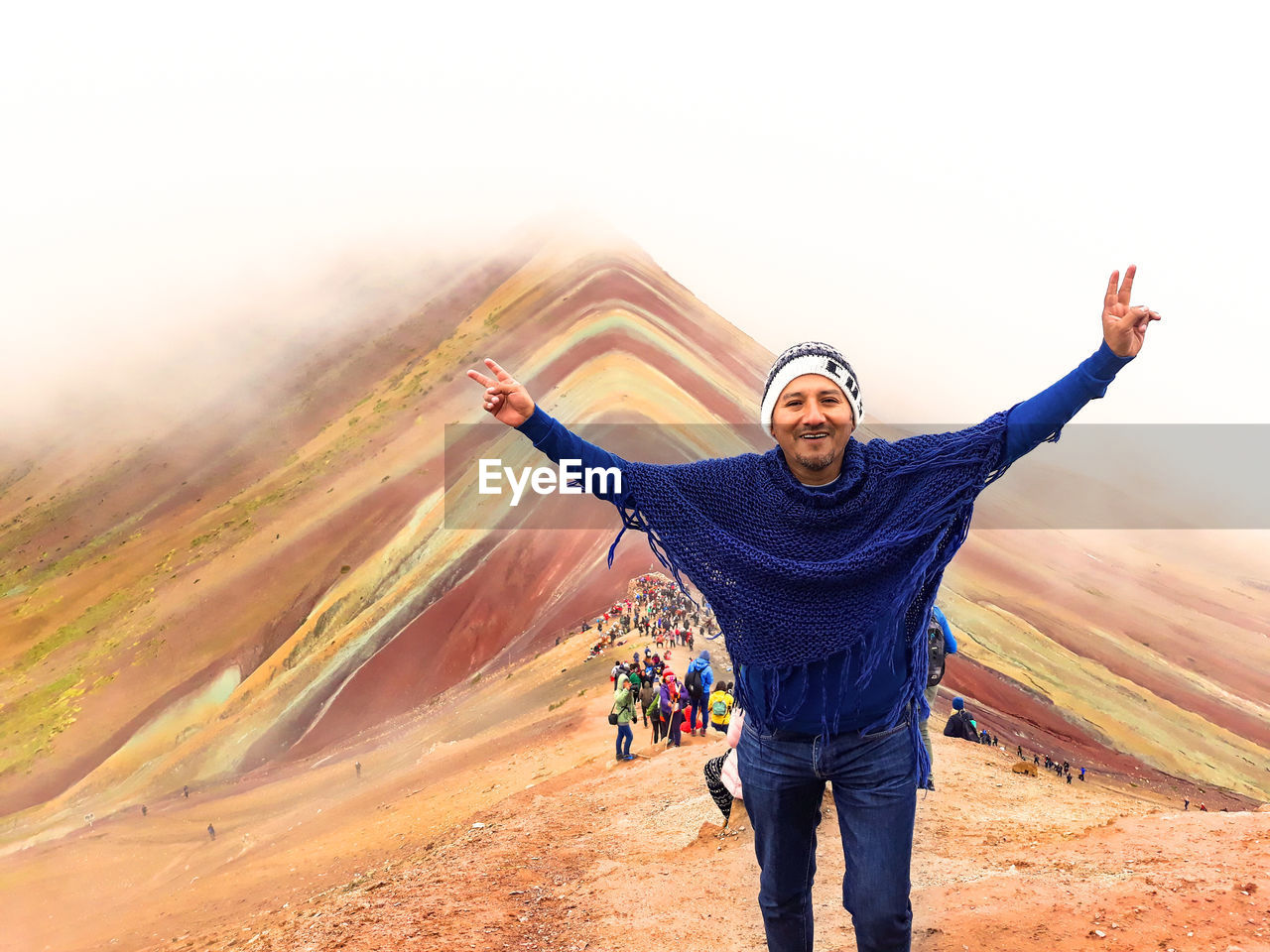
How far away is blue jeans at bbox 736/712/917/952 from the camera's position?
1868 millimetres

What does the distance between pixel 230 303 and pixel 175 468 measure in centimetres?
1166

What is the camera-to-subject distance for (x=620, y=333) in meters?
21.3

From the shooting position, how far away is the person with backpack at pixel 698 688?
8.31m

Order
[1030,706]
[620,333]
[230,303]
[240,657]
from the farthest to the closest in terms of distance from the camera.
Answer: [230,303] < [620,333] < [240,657] < [1030,706]

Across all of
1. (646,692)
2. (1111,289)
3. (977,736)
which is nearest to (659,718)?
(646,692)

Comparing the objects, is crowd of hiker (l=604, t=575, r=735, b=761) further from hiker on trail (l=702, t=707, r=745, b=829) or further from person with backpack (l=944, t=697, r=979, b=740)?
hiker on trail (l=702, t=707, r=745, b=829)

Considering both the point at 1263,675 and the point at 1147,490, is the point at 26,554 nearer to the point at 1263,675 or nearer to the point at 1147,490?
the point at 1263,675

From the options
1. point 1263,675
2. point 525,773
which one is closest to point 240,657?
point 525,773

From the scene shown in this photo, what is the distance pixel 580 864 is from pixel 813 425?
4369mm

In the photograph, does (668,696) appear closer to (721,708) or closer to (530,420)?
(721,708)

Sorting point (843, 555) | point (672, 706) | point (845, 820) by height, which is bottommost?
point (672, 706)

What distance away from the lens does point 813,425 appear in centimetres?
197

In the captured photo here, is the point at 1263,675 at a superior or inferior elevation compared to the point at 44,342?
inferior

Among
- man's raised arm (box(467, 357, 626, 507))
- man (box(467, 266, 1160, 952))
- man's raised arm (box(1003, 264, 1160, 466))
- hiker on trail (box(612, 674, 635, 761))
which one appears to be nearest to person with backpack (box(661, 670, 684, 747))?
hiker on trail (box(612, 674, 635, 761))
